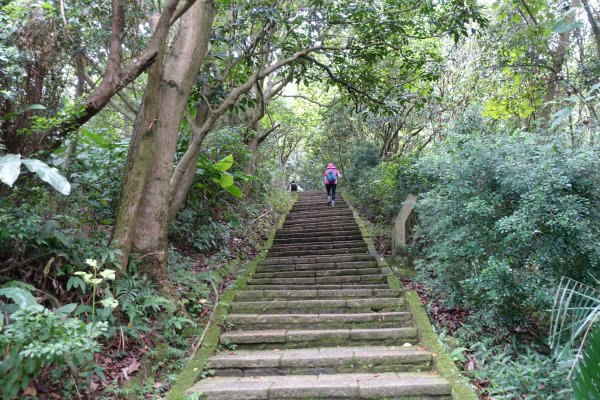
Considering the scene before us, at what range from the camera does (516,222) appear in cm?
439

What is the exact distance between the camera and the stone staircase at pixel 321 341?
3826mm

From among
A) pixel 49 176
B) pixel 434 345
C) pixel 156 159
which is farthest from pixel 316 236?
pixel 49 176

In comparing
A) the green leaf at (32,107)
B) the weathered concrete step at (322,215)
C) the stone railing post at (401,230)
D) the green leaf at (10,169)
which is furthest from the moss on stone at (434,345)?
the weathered concrete step at (322,215)

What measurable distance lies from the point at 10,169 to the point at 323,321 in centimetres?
376

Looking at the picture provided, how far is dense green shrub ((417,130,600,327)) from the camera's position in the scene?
14.1ft

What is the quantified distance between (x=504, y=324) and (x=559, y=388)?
36.9 inches

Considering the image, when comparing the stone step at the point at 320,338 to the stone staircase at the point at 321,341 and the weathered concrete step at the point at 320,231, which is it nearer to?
the stone staircase at the point at 321,341

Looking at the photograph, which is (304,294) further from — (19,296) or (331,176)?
(331,176)

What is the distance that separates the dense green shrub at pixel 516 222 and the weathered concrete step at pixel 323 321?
829mm

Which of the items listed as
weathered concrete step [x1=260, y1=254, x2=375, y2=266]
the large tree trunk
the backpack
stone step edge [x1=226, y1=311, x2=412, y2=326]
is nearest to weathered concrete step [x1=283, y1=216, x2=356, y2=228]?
the backpack

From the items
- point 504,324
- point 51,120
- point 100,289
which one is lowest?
Answer: point 504,324

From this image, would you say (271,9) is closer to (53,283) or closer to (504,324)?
(53,283)

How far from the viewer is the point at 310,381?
13.3 ft

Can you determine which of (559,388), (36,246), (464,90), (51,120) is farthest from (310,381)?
(464,90)
